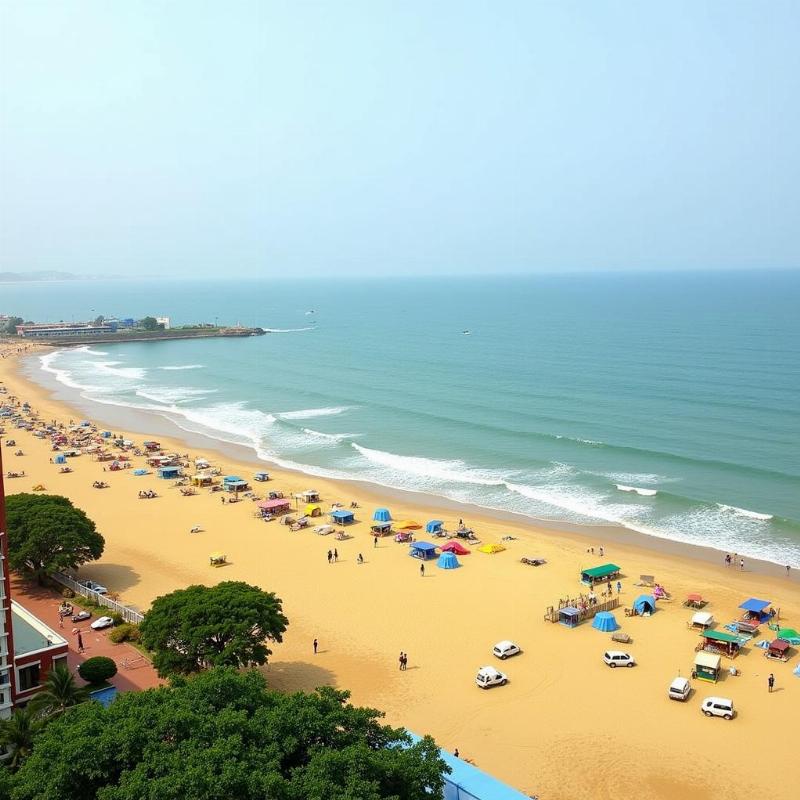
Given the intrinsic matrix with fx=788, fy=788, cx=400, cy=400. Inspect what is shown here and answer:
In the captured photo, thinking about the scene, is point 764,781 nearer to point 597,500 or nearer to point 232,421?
point 597,500

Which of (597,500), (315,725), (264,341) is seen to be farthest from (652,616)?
(264,341)

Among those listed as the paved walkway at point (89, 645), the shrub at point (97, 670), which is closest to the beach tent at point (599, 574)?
the paved walkway at point (89, 645)

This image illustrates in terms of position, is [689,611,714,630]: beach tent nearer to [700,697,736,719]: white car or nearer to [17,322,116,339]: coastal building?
[700,697,736,719]: white car

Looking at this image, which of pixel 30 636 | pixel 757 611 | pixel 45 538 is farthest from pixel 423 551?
pixel 30 636

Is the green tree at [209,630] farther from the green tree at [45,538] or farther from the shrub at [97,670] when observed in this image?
the green tree at [45,538]

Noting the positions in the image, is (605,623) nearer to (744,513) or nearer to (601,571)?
(601,571)
